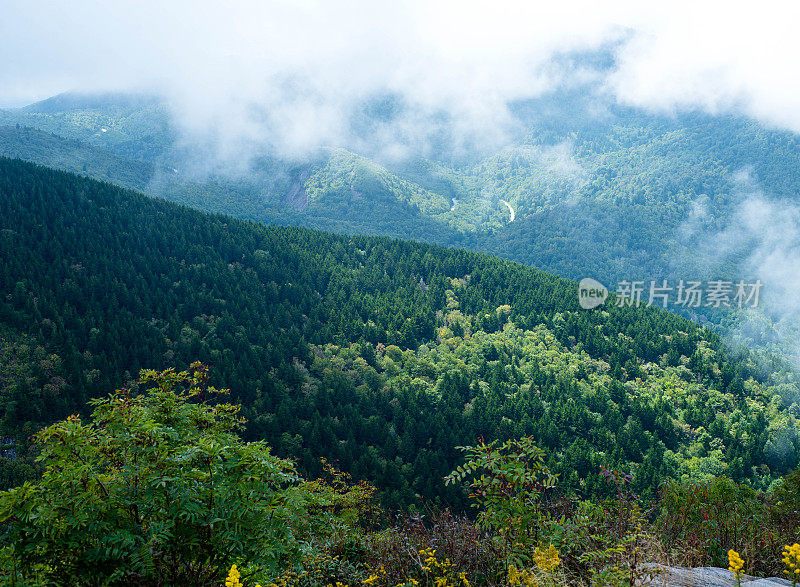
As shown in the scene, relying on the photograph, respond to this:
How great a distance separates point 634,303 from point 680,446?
49.9 m

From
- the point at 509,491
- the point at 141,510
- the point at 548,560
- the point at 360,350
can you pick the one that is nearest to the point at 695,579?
the point at 548,560

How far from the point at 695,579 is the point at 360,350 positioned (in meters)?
104

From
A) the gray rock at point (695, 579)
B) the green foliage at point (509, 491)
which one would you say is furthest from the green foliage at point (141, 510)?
the gray rock at point (695, 579)

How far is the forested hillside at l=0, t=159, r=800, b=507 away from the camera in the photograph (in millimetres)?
78562

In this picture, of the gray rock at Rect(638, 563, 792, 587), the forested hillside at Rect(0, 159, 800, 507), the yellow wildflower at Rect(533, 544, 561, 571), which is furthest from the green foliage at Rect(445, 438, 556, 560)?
the forested hillside at Rect(0, 159, 800, 507)

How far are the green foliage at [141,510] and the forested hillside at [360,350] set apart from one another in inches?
2221

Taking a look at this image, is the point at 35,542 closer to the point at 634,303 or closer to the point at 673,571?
the point at 673,571

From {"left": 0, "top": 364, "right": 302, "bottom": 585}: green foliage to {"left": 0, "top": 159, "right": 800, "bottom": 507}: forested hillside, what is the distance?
5642 centimetres

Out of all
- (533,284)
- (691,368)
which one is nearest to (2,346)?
(533,284)

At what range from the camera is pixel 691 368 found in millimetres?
110812

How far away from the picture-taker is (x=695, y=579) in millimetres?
8180

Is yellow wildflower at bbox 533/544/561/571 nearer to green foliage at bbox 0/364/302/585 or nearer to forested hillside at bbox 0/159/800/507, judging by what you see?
green foliage at bbox 0/364/302/585

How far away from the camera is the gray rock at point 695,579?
25.3 ft

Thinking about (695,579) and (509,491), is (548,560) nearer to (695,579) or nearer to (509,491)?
(509,491)
